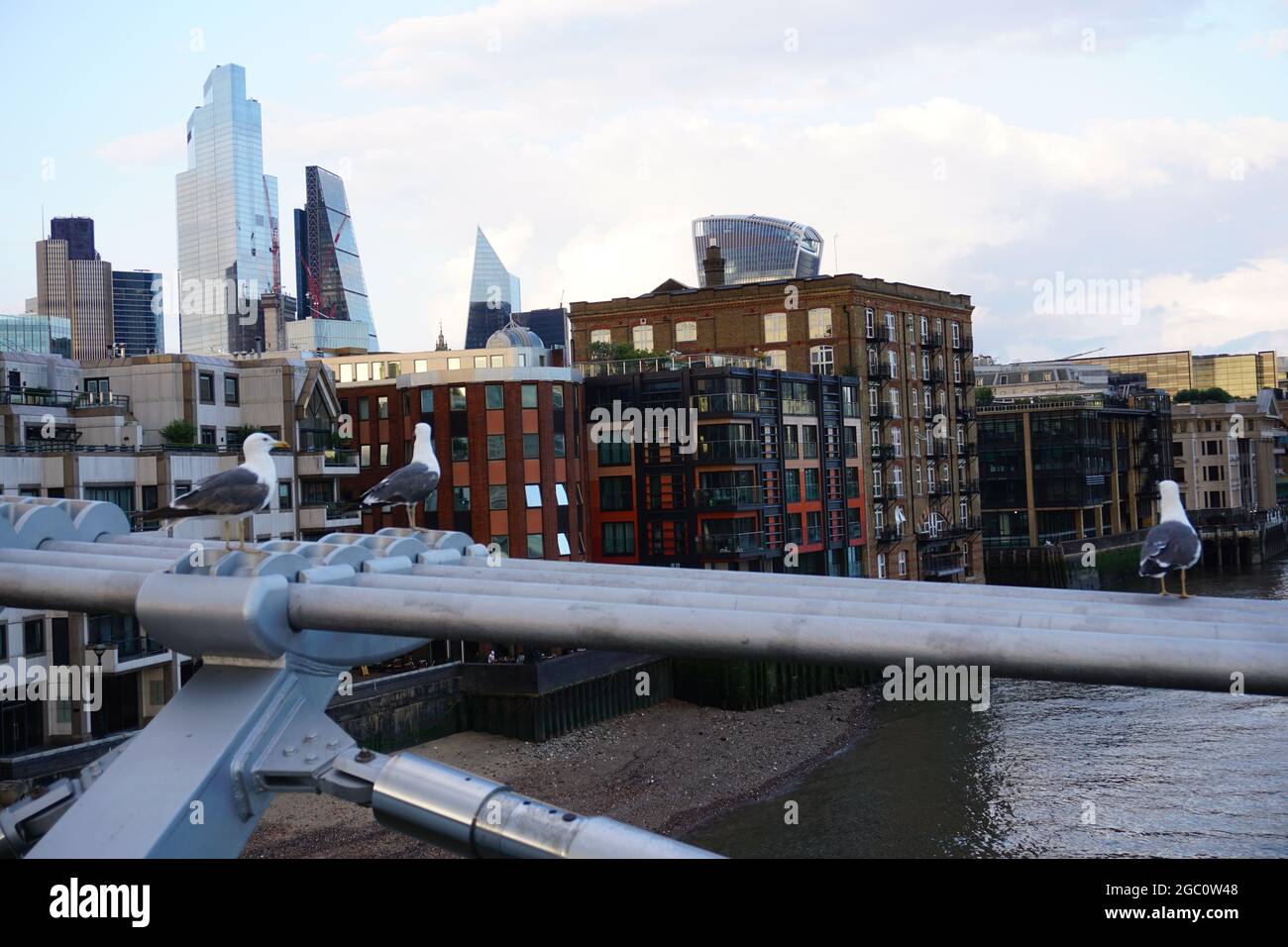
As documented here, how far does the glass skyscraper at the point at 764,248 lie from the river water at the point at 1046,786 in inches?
1749

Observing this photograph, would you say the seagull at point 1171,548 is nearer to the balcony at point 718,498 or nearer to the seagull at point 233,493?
the seagull at point 233,493

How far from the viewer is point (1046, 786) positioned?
4278 cm

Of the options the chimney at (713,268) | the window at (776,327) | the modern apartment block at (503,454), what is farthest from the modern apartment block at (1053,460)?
the modern apartment block at (503,454)

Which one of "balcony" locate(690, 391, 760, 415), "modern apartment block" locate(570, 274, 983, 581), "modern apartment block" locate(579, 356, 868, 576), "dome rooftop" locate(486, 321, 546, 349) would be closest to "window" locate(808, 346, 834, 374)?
"modern apartment block" locate(570, 274, 983, 581)

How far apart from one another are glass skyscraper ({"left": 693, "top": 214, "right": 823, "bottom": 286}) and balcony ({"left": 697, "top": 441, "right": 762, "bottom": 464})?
104 ft

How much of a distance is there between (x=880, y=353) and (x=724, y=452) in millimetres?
19213

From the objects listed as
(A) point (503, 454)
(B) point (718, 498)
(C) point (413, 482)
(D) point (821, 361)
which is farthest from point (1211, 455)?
(C) point (413, 482)

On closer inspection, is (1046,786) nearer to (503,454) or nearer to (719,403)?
(719,403)

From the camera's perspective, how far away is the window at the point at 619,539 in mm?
63656

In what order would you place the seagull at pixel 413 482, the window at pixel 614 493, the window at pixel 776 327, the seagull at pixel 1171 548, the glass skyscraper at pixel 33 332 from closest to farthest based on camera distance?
1. the seagull at pixel 1171 548
2. the seagull at pixel 413 482
3. the window at pixel 614 493
4. the window at pixel 776 327
5. the glass skyscraper at pixel 33 332

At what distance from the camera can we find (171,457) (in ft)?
143
